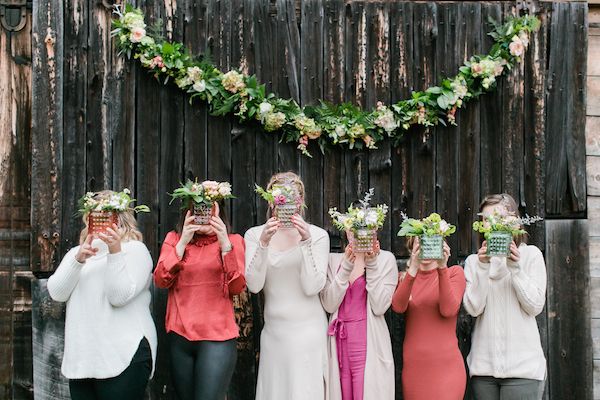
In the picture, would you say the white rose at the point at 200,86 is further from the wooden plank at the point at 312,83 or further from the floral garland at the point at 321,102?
the wooden plank at the point at 312,83

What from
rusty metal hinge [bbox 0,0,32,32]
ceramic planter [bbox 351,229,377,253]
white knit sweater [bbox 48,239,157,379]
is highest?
rusty metal hinge [bbox 0,0,32,32]

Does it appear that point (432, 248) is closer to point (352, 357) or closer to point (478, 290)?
point (478, 290)

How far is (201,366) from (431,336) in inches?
52.7

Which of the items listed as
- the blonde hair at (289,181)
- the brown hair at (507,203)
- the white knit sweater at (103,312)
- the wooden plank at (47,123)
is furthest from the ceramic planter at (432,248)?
the wooden plank at (47,123)

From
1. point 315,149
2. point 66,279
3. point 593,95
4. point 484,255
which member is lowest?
point 66,279

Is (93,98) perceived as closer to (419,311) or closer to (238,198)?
(238,198)

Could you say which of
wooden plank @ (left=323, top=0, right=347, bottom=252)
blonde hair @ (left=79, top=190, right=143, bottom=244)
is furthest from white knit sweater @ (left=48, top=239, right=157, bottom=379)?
wooden plank @ (left=323, top=0, right=347, bottom=252)

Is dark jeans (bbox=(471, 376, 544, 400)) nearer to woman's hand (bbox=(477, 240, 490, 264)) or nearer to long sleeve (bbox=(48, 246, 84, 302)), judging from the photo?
woman's hand (bbox=(477, 240, 490, 264))

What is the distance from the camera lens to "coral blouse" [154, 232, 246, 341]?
187 inches

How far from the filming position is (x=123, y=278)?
15.0ft

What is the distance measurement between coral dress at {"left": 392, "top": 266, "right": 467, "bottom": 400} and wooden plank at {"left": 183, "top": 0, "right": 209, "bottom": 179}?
1658 millimetres

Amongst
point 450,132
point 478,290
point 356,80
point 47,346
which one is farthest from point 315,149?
point 47,346

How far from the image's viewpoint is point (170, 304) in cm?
492

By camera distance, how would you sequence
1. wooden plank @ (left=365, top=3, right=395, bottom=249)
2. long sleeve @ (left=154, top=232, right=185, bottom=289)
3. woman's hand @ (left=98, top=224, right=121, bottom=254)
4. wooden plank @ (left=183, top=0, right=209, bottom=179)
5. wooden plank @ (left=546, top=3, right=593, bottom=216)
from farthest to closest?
wooden plank @ (left=546, top=3, right=593, bottom=216) < wooden plank @ (left=365, top=3, right=395, bottom=249) < wooden plank @ (left=183, top=0, right=209, bottom=179) < long sleeve @ (left=154, top=232, right=185, bottom=289) < woman's hand @ (left=98, top=224, right=121, bottom=254)
